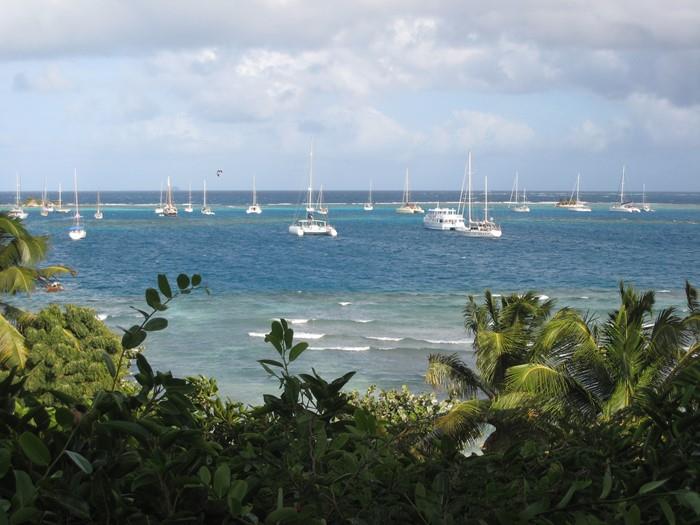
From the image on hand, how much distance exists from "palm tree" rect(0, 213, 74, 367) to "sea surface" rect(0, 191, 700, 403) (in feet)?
28.2

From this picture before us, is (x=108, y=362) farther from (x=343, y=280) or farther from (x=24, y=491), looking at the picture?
(x=343, y=280)

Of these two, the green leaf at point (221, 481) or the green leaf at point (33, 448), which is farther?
the green leaf at point (221, 481)

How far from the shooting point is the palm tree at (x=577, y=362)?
10.0 meters

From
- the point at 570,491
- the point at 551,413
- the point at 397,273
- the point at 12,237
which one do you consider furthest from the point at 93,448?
the point at 397,273

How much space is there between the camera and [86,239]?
76188 mm

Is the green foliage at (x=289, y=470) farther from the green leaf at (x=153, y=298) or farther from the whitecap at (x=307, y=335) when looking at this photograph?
the whitecap at (x=307, y=335)

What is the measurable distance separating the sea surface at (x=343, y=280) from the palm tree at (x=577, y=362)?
38.2ft

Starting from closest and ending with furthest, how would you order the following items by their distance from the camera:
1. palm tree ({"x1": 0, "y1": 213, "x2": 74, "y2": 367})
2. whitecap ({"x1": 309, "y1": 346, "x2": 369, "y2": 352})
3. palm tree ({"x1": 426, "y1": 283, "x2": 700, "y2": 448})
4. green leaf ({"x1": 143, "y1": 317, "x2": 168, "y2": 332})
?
green leaf ({"x1": 143, "y1": 317, "x2": 168, "y2": 332}) → palm tree ({"x1": 426, "y1": 283, "x2": 700, "y2": 448}) → palm tree ({"x1": 0, "y1": 213, "x2": 74, "y2": 367}) → whitecap ({"x1": 309, "y1": 346, "x2": 369, "y2": 352})

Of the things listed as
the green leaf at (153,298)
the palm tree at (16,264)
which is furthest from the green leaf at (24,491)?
the palm tree at (16,264)

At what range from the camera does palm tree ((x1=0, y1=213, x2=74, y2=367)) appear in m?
13.0

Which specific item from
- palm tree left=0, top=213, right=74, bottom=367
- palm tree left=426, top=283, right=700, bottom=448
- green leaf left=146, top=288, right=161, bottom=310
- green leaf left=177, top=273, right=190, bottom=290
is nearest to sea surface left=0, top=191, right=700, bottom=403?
palm tree left=0, top=213, right=74, bottom=367

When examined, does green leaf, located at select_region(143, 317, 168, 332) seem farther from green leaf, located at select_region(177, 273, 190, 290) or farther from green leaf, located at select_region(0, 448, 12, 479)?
green leaf, located at select_region(0, 448, 12, 479)

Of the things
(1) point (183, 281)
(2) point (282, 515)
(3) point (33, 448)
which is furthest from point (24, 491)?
(1) point (183, 281)

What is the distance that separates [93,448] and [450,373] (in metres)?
10.8
